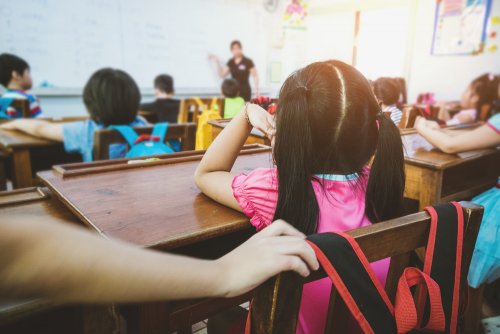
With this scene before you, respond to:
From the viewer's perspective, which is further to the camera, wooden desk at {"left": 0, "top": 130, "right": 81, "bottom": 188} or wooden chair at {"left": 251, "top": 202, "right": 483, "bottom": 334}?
wooden desk at {"left": 0, "top": 130, "right": 81, "bottom": 188}

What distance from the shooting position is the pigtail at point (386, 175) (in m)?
0.83

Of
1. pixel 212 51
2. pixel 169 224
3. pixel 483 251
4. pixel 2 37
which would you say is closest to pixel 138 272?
pixel 169 224

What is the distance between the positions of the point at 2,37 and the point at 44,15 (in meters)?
0.49

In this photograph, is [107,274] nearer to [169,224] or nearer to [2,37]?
[169,224]

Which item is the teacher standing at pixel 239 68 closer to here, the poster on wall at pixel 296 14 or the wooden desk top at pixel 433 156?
the poster on wall at pixel 296 14

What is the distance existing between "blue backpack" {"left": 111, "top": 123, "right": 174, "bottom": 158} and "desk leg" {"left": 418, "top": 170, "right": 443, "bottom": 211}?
1043mm

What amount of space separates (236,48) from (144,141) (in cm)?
423

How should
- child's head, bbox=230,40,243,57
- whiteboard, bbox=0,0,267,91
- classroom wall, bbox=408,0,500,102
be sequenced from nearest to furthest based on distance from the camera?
whiteboard, bbox=0,0,267,91, classroom wall, bbox=408,0,500,102, child's head, bbox=230,40,243,57

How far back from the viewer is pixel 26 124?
78.2 inches

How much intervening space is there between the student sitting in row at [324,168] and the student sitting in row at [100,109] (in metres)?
1.11

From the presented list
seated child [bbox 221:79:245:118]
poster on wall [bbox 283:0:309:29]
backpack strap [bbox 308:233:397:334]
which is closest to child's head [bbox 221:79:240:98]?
seated child [bbox 221:79:245:118]

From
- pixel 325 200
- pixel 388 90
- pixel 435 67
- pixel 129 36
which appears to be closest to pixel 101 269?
pixel 325 200

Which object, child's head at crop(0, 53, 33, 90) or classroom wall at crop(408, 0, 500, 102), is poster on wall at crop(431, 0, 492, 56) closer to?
classroom wall at crop(408, 0, 500, 102)

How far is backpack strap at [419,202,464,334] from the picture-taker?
23.2 inches
